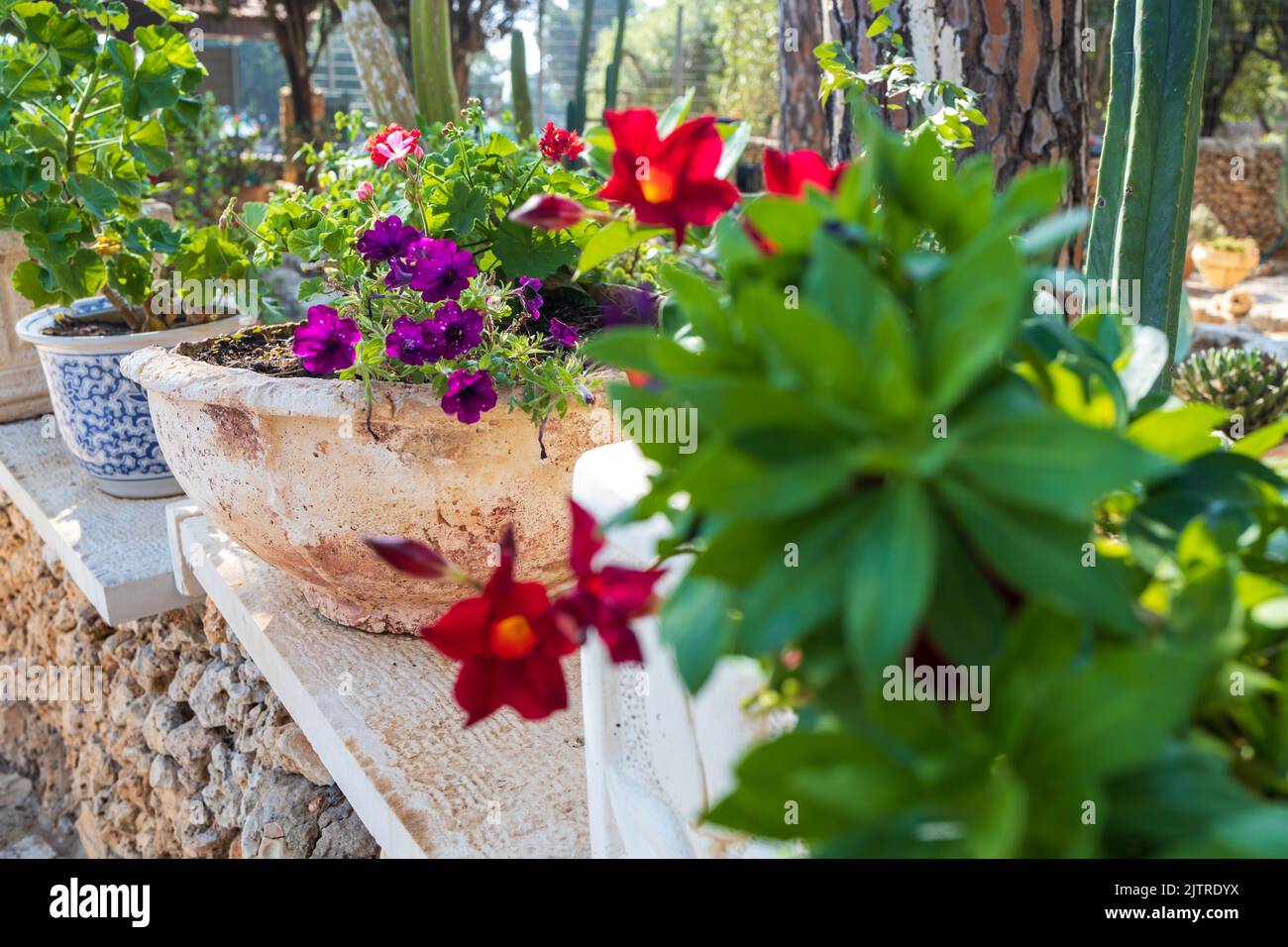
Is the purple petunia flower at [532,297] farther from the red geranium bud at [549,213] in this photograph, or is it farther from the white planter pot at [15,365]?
the white planter pot at [15,365]

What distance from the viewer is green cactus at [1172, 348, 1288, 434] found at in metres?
3.41

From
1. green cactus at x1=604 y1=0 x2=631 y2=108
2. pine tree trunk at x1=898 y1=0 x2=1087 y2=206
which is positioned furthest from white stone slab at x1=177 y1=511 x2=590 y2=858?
green cactus at x1=604 y1=0 x2=631 y2=108

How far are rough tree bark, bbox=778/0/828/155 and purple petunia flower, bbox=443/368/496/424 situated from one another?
234 cm

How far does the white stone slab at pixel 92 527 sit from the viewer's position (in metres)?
1.72

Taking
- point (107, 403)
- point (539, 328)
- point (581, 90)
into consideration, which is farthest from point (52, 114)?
point (581, 90)

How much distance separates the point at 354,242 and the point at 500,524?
375mm

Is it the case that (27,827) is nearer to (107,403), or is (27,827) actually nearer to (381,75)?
(107,403)

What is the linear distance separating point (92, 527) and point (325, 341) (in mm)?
1125

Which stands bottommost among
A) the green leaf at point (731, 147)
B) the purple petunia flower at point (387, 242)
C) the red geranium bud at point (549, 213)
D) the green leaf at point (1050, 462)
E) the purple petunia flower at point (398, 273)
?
the green leaf at point (1050, 462)

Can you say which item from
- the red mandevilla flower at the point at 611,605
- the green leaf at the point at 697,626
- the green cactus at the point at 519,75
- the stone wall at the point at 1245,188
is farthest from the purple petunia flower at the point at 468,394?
the stone wall at the point at 1245,188

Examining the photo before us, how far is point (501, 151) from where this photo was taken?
1283mm

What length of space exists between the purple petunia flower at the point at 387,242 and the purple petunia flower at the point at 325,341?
83 millimetres

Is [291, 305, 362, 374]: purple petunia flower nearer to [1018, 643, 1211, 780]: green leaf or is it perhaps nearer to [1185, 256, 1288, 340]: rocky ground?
[1018, 643, 1211, 780]: green leaf
